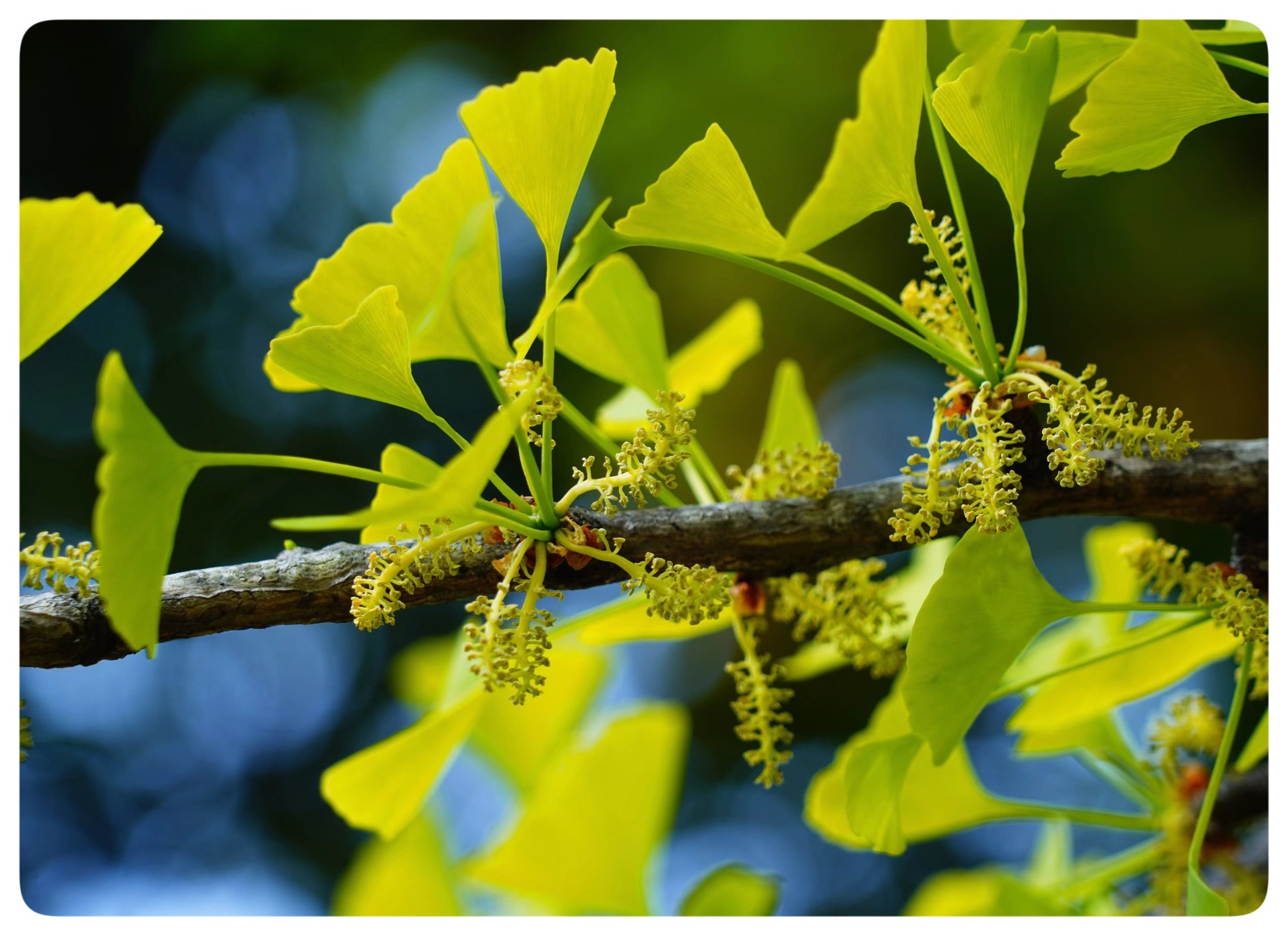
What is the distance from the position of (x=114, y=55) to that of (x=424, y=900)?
1.95ft

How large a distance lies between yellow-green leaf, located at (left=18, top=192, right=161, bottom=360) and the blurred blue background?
0.45 metres

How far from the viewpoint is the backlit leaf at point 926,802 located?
0.56 meters

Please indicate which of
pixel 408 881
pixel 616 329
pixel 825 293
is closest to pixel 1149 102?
pixel 825 293

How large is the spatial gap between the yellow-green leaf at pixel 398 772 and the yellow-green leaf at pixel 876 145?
261mm

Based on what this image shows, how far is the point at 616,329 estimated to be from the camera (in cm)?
53

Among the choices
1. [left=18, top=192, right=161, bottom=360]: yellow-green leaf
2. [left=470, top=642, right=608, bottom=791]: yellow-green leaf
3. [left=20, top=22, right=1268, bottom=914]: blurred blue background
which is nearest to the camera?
[left=18, top=192, right=161, bottom=360]: yellow-green leaf

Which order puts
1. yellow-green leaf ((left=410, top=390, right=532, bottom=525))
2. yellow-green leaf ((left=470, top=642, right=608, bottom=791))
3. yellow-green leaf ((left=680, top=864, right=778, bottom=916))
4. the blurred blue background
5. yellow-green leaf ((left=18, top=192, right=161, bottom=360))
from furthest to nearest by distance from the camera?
the blurred blue background → yellow-green leaf ((left=470, top=642, right=608, bottom=791)) → yellow-green leaf ((left=680, top=864, right=778, bottom=916)) → yellow-green leaf ((left=18, top=192, right=161, bottom=360)) → yellow-green leaf ((left=410, top=390, right=532, bottom=525))

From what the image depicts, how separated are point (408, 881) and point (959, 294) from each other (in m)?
0.53

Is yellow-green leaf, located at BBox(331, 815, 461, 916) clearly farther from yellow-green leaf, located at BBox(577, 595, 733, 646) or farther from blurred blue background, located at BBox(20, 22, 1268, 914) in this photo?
yellow-green leaf, located at BBox(577, 595, 733, 646)

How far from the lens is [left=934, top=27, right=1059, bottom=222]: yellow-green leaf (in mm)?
360

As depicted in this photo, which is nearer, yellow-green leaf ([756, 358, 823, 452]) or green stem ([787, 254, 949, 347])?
green stem ([787, 254, 949, 347])

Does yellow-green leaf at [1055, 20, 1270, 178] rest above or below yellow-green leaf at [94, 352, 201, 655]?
above

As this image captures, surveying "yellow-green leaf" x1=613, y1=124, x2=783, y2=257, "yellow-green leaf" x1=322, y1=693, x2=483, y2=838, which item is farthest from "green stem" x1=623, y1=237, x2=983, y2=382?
"yellow-green leaf" x1=322, y1=693, x2=483, y2=838

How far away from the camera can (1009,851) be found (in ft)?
3.69
